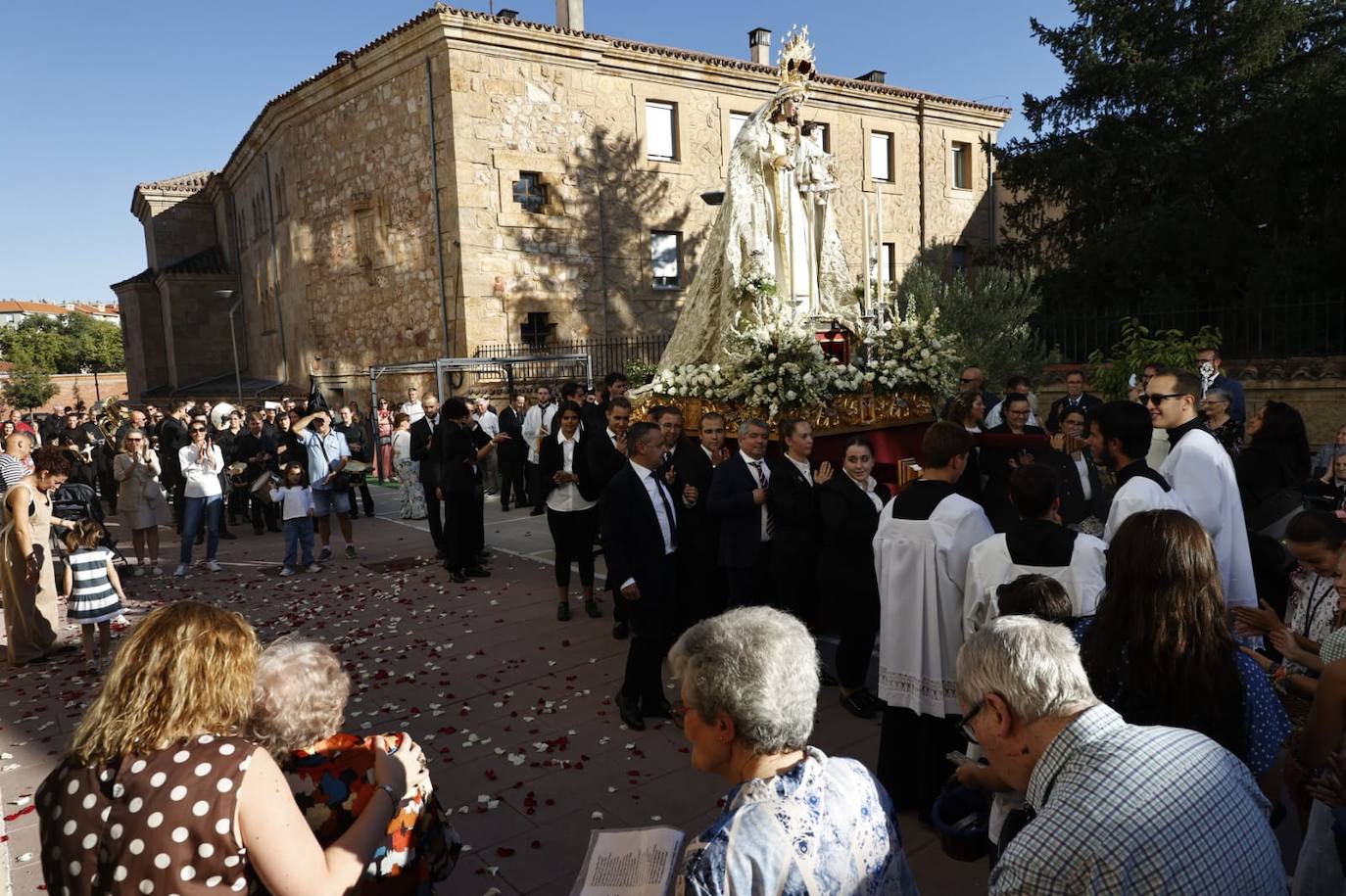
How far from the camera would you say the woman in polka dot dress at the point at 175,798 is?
194cm

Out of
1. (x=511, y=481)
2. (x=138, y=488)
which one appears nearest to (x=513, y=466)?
(x=511, y=481)

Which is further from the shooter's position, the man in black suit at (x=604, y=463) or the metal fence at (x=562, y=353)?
the metal fence at (x=562, y=353)

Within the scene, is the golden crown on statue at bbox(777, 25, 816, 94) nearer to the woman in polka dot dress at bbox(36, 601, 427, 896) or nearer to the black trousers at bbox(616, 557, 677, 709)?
the black trousers at bbox(616, 557, 677, 709)

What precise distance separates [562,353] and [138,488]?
1237 centimetres

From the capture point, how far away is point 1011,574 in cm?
335

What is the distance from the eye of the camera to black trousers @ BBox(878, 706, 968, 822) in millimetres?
3898

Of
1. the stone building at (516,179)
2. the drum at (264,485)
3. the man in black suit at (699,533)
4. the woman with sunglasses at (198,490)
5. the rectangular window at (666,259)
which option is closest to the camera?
the man in black suit at (699,533)

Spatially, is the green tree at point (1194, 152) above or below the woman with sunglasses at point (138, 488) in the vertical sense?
above

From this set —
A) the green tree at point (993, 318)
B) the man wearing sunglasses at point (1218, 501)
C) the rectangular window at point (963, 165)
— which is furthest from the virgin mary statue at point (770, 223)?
the rectangular window at point (963, 165)

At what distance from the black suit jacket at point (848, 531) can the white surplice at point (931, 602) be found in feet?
2.81

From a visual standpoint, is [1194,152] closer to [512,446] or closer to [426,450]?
[512,446]

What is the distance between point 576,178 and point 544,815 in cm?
1955

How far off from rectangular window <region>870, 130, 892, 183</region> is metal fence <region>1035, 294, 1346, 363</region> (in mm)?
8933

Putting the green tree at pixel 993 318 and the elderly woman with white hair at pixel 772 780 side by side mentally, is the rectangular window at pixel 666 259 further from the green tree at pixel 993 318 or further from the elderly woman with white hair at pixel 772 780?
the elderly woman with white hair at pixel 772 780
